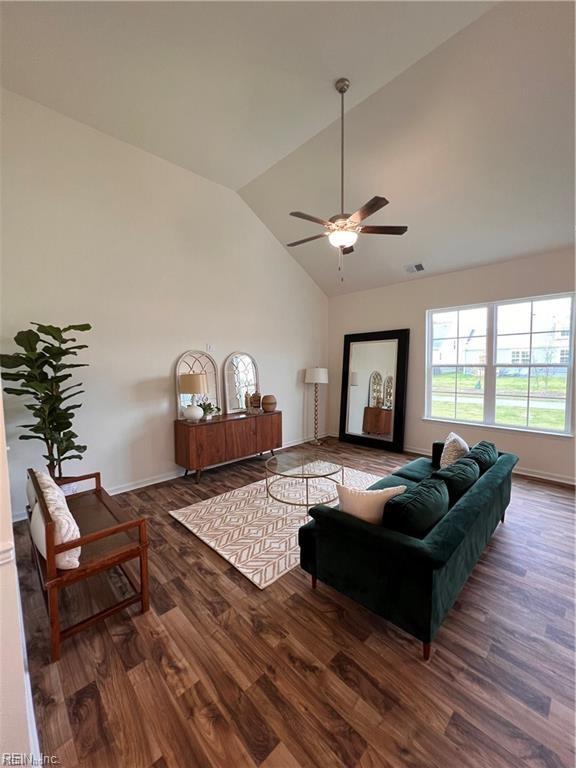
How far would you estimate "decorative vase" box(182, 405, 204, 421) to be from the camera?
162 inches

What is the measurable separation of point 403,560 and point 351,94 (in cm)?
397

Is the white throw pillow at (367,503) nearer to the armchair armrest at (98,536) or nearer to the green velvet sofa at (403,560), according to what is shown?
the green velvet sofa at (403,560)

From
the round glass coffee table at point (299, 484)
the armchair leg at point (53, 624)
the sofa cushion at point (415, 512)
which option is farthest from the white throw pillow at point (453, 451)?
the armchair leg at point (53, 624)

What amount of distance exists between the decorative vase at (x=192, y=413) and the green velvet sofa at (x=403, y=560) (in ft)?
8.14

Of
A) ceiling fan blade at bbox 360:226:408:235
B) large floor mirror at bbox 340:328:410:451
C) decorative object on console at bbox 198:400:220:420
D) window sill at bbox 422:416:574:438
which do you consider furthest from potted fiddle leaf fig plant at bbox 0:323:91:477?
window sill at bbox 422:416:574:438

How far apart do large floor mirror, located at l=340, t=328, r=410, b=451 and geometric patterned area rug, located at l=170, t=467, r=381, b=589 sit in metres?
1.68

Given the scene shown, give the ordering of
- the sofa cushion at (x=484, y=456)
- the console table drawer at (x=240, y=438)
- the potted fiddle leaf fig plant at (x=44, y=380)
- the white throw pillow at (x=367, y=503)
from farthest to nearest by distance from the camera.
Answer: the console table drawer at (x=240, y=438) → the potted fiddle leaf fig plant at (x=44, y=380) → the sofa cushion at (x=484, y=456) → the white throw pillow at (x=367, y=503)

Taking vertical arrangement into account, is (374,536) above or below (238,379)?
below

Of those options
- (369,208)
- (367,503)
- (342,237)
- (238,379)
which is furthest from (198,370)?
(367,503)

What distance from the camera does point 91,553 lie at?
6.31 ft

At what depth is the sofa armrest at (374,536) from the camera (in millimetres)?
1533

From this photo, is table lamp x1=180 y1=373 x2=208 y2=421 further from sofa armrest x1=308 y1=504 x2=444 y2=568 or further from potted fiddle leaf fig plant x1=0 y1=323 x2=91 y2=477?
sofa armrest x1=308 y1=504 x2=444 y2=568

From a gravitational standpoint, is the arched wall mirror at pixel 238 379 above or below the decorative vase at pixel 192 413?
above

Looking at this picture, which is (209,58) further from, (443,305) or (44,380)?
(443,305)
